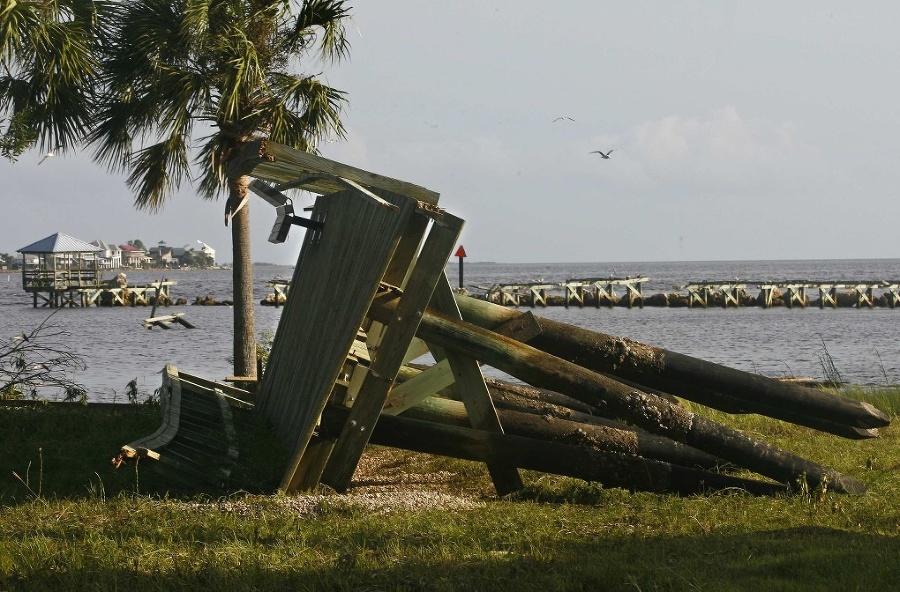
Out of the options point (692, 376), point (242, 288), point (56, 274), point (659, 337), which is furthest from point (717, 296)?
point (692, 376)

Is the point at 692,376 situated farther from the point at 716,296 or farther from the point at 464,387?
the point at 716,296

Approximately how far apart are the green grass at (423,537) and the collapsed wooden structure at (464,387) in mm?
326

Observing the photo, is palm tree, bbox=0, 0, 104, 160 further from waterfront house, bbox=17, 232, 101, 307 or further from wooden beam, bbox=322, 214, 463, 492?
waterfront house, bbox=17, 232, 101, 307

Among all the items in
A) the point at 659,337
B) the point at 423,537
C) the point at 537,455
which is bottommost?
the point at 659,337

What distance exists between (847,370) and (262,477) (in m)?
23.5

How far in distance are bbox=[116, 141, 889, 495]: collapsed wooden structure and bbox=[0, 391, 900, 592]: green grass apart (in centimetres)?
33

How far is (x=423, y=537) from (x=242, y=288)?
952 centimetres

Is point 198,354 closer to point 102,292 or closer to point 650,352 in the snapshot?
point 650,352

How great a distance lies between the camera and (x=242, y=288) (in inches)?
614

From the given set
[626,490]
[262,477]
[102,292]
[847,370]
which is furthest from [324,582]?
[102,292]

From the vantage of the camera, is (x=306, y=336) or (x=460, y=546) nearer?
(x=460, y=546)

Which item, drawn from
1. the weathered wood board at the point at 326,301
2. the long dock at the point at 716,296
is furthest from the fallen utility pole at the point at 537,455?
the long dock at the point at 716,296

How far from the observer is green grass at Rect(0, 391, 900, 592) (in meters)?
5.57

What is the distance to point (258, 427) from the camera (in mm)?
9727
